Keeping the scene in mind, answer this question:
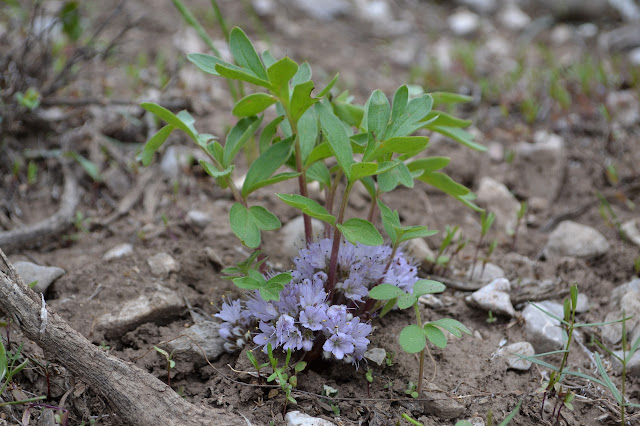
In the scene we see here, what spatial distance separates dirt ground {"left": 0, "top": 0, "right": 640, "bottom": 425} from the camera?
2.12m

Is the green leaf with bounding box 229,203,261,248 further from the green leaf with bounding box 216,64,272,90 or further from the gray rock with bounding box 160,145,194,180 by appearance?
the gray rock with bounding box 160,145,194,180

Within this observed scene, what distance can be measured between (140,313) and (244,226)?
0.72 m

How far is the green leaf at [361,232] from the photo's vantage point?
188cm

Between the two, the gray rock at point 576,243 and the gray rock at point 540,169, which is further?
the gray rock at point 540,169

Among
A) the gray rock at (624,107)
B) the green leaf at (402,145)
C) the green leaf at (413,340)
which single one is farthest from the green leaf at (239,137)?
the gray rock at (624,107)

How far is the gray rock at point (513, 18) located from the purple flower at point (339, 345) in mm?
5490

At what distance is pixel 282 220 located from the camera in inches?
123

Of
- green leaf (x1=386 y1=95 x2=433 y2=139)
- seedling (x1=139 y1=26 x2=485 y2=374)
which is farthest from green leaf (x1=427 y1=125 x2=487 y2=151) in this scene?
green leaf (x1=386 y1=95 x2=433 y2=139)

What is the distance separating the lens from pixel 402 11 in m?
6.59

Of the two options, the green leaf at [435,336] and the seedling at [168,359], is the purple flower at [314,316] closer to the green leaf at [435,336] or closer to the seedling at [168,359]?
the green leaf at [435,336]

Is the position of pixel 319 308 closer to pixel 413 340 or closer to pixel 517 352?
pixel 413 340

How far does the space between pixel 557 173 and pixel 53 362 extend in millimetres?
3147

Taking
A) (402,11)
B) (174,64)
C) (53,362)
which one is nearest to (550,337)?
(53,362)

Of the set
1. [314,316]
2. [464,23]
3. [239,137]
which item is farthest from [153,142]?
[464,23]
